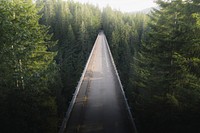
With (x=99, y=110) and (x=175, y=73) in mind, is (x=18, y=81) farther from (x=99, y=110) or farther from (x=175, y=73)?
(x=175, y=73)

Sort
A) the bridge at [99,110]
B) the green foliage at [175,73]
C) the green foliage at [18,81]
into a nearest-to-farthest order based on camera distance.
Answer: the green foliage at [18,81] < the bridge at [99,110] < the green foliage at [175,73]

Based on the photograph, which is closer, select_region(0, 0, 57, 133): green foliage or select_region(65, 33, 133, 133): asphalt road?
select_region(0, 0, 57, 133): green foliage

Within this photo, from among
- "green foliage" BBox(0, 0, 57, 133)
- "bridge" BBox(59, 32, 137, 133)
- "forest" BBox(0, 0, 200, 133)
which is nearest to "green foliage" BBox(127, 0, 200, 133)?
"forest" BBox(0, 0, 200, 133)

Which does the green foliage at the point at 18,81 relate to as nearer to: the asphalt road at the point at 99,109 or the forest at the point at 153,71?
the forest at the point at 153,71

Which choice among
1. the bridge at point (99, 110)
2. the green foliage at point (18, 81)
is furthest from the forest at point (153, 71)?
the bridge at point (99, 110)

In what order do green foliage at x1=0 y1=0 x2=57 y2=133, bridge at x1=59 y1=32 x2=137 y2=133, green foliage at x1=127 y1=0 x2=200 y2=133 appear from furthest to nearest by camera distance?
green foliage at x1=127 y1=0 x2=200 y2=133 → bridge at x1=59 y1=32 x2=137 y2=133 → green foliage at x1=0 y1=0 x2=57 y2=133

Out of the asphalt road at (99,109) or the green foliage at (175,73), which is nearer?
the asphalt road at (99,109)

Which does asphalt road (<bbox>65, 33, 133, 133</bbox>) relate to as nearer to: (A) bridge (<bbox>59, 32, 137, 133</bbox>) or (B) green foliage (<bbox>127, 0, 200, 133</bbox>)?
(A) bridge (<bbox>59, 32, 137, 133</bbox>)

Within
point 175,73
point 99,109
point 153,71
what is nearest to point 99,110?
point 99,109

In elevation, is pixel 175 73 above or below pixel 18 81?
above
